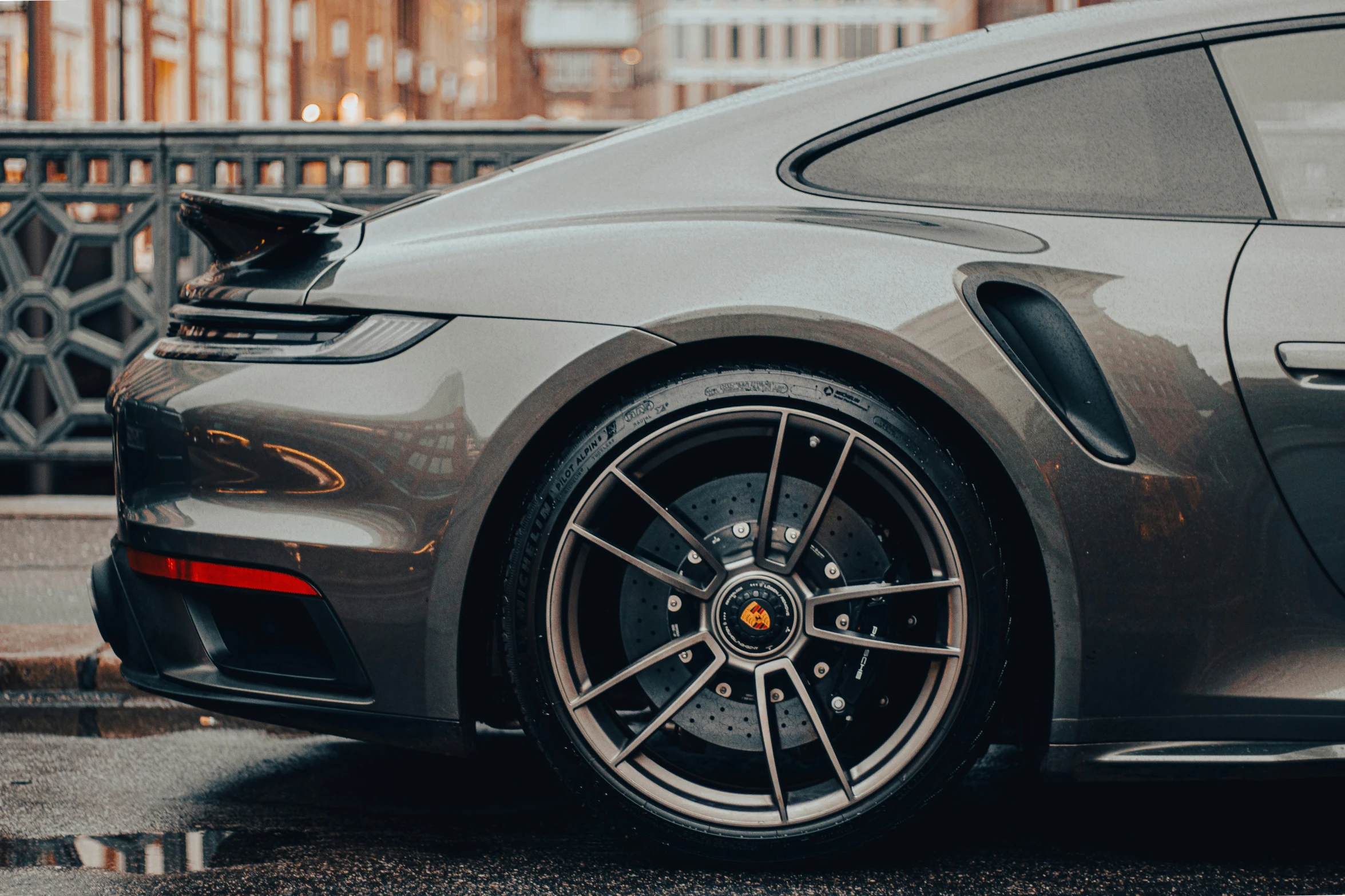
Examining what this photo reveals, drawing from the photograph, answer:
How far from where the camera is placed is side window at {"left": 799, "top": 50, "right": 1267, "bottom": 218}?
7.32ft

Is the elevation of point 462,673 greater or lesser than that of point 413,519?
lesser

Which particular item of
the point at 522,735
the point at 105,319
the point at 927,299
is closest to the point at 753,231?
the point at 927,299

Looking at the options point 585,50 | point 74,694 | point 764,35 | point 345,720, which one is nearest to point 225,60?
point 74,694

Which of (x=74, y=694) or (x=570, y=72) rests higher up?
(x=570, y=72)

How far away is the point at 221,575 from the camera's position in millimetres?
2213

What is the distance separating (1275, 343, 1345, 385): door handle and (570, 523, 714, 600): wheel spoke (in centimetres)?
101

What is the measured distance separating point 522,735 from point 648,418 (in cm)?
131

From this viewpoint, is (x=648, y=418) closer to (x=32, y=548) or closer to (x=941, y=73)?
(x=941, y=73)

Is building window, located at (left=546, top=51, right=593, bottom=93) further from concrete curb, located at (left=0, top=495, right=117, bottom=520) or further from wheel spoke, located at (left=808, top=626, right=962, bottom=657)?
wheel spoke, located at (left=808, top=626, right=962, bottom=657)

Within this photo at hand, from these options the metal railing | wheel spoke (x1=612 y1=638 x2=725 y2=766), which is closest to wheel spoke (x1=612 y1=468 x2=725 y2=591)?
wheel spoke (x1=612 y1=638 x2=725 y2=766)

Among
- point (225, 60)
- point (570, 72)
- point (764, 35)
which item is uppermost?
point (570, 72)

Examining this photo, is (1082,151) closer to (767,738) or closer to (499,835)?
(767,738)

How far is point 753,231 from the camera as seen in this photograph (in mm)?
2230

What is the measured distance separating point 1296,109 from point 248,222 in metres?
1.89
